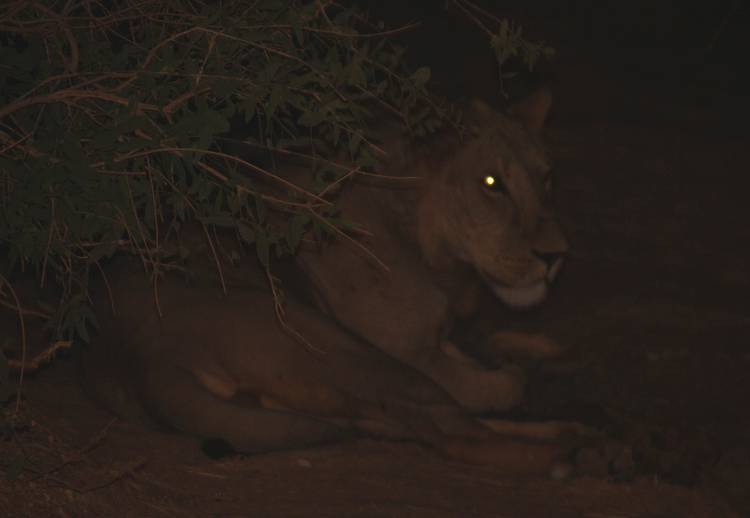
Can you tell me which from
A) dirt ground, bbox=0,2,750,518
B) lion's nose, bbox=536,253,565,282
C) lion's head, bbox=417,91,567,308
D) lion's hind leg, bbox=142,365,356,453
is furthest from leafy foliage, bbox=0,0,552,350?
lion's nose, bbox=536,253,565,282

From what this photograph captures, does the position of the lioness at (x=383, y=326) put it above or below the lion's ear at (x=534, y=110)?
below

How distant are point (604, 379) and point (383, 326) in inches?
45.2

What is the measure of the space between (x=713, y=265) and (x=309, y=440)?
2.80 meters

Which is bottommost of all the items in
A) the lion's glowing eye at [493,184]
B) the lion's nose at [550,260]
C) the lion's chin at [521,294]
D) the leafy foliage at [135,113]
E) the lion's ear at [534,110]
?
the lion's chin at [521,294]

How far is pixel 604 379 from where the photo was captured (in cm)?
466

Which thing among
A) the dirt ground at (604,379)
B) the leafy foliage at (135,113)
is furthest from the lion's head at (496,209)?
the leafy foliage at (135,113)

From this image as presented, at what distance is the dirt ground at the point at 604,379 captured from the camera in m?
3.00

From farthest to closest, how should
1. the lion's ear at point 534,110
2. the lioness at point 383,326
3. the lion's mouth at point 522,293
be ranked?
the lion's ear at point 534,110, the lion's mouth at point 522,293, the lioness at point 383,326

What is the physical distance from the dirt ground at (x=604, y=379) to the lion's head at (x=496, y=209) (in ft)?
2.12

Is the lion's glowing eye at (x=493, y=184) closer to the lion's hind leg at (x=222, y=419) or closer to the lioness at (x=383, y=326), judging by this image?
the lioness at (x=383, y=326)

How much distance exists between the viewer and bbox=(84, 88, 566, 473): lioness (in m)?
3.69

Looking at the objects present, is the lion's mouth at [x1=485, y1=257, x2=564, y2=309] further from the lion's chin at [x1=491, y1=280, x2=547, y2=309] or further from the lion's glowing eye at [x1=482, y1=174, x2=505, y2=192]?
the lion's glowing eye at [x1=482, y1=174, x2=505, y2=192]

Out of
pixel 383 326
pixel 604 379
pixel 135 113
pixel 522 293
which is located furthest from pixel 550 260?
pixel 135 113

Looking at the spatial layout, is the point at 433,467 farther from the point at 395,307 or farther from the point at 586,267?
the point at 586,267
